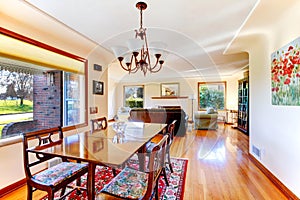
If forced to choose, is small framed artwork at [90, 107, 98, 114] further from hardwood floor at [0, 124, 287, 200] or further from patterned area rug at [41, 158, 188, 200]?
hardwood floor at [0, 124, 287, 200]

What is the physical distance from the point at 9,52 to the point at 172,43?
8.60ft

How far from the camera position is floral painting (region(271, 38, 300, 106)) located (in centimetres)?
188

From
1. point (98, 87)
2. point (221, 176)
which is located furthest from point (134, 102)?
point (221, 176)

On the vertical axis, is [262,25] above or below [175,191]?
above

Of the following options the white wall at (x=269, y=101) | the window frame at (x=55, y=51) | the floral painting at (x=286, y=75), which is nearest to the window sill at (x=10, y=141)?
the window frame at (x=55, y=51)

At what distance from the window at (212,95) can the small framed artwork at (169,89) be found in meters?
1.16

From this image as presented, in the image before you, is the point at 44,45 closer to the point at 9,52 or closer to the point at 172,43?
the point at 9,52

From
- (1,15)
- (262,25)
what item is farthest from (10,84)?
(262,25)

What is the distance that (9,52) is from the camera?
2.23 meters

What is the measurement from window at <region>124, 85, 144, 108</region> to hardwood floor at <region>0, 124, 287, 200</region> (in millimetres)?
5382

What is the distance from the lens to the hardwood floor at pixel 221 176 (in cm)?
204

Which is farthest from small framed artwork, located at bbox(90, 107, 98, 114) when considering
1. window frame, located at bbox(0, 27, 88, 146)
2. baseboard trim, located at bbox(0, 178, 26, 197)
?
baseboard trim, located at bbox(0, 178, 26, 197)

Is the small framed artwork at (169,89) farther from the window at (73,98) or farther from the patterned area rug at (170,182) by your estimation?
the patterned area rug at (170,182)

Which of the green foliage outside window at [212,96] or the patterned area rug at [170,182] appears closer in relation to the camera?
the patterned area rug at [170,182]
